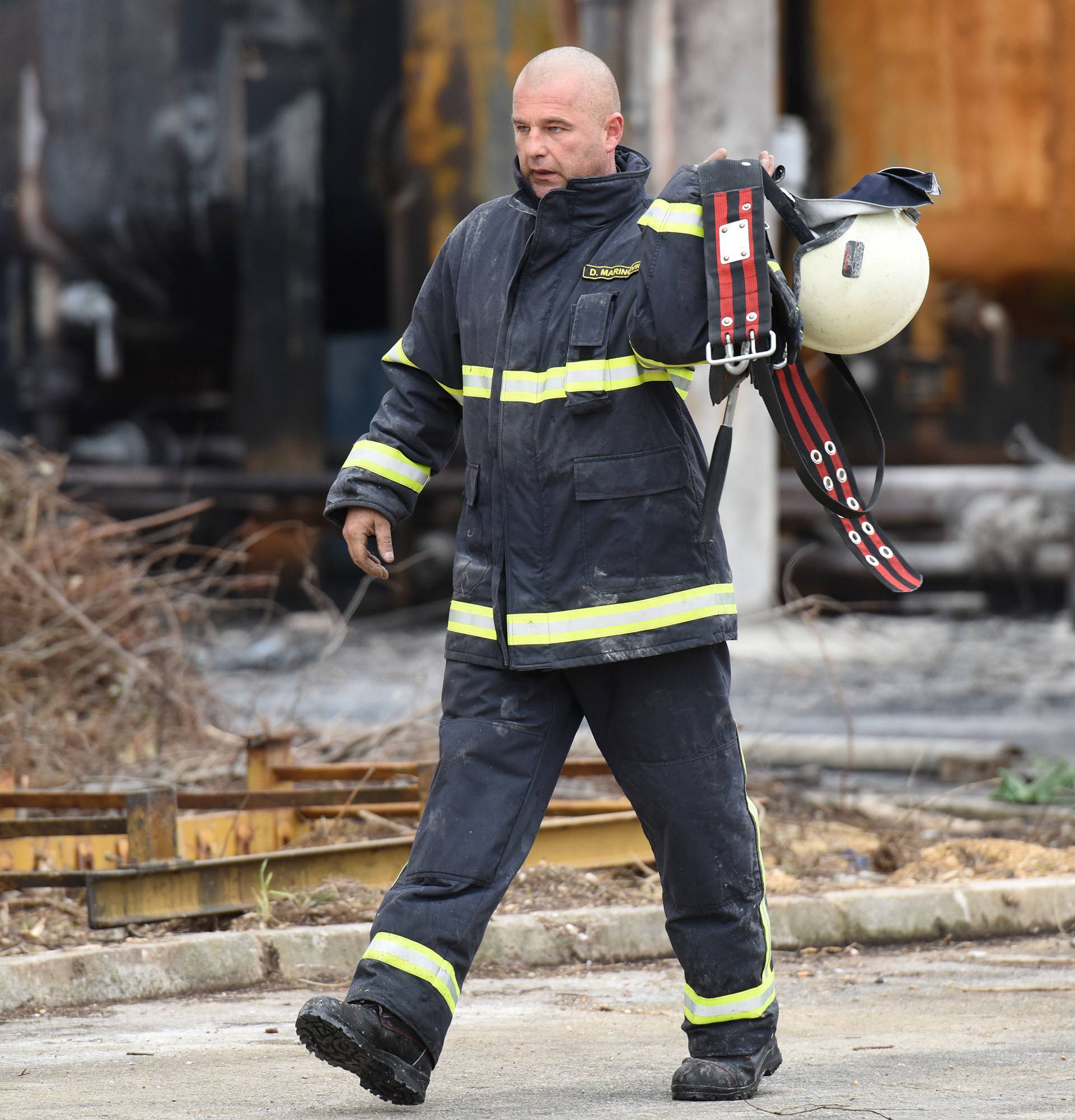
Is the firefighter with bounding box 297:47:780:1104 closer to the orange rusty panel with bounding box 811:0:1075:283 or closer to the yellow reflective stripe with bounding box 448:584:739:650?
the yellow reflective stripe with bounding box 448:584:739:650

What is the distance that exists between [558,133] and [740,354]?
497 mm

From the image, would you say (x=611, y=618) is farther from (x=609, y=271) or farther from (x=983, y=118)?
(x=983, y=118)

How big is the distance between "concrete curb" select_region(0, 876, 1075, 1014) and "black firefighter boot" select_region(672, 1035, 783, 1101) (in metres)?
1.13

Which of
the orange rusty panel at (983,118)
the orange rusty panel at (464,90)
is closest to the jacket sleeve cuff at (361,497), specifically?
the orange rusty panel at (983,118)

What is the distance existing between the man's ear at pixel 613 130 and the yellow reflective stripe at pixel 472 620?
79cm

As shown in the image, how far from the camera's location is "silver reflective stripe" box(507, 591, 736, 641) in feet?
9.21

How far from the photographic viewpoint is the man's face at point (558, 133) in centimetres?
290

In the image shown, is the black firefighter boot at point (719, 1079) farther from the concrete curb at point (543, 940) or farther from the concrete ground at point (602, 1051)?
the concrete curb at point (543, 940)

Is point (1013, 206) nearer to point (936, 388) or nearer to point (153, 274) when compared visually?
point (936, 388)

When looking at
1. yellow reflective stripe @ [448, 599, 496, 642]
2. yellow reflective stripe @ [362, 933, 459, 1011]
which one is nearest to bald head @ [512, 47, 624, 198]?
yellow reflective stripe @ [448, 599, 496, 642]

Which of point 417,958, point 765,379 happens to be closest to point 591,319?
point 765,379

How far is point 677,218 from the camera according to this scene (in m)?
2.80

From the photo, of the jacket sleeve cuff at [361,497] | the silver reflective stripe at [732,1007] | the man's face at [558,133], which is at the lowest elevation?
the silver reflective stripe at [732,1007]

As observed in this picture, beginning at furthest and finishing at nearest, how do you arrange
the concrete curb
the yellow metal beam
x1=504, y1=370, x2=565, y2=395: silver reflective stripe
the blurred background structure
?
the blurred background structure
the yellow metal beam
the concrete curb
x1=504, y1=370, x2=565, y2=395: silver reflective stripe
